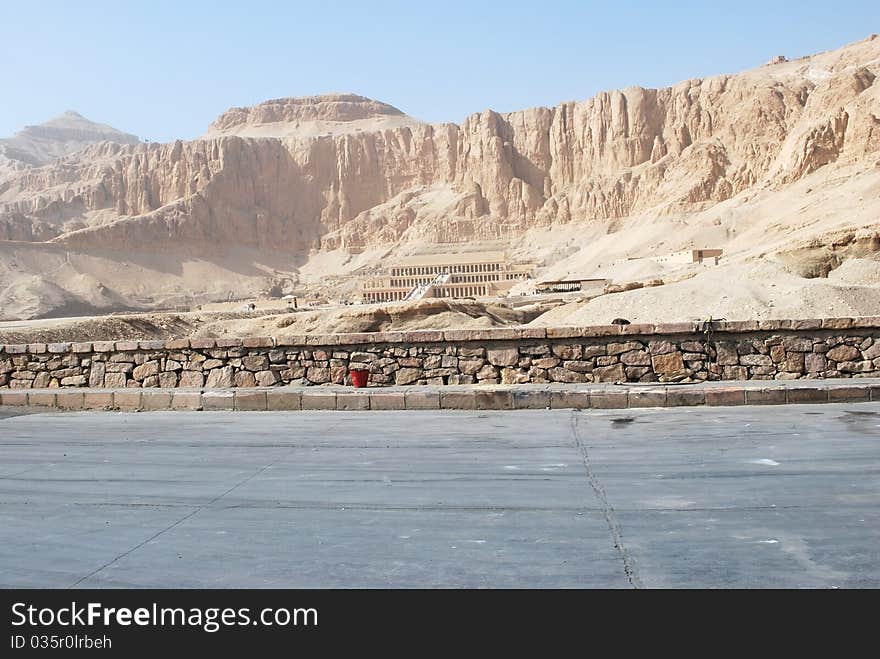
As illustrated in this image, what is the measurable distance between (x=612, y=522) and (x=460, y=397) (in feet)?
16.4

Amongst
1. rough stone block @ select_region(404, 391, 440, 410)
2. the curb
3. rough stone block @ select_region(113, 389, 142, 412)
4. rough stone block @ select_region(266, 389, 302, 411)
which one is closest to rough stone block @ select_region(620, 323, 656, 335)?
the curb

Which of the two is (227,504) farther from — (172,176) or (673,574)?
(172,176)

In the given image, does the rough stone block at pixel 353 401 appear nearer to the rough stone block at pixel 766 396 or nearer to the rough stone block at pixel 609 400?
the rough stone block at pixel 609 400

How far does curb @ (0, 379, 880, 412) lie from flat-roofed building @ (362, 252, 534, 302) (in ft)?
179

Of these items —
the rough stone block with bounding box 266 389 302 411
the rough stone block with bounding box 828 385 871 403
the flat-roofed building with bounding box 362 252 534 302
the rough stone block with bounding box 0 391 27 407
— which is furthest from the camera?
the flat-roofed building with bounding box 362 252 534 302

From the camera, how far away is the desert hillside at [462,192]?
6556cm

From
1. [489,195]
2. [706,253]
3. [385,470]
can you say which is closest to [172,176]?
[489,195]

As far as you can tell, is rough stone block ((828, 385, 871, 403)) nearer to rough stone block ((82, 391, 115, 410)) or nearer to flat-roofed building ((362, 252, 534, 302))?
rough stone block ((82, 391, 115, 410))

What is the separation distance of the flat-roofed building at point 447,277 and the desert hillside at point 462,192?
15.4 feet

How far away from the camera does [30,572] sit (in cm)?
410

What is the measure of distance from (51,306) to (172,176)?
49910mm

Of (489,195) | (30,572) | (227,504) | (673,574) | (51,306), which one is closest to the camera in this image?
(673,574)

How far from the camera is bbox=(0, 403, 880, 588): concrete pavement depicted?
158 inches
